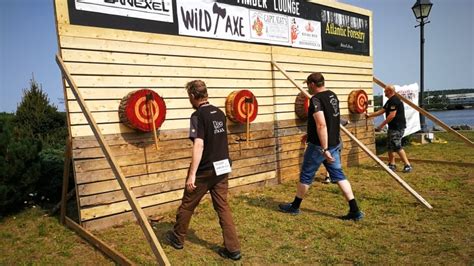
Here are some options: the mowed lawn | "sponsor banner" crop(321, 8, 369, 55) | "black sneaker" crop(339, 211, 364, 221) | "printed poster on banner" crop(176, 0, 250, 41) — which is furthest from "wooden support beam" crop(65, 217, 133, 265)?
"sponsor banner" crop(321, 8, 369, 55)

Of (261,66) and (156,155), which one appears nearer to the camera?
(156,155)

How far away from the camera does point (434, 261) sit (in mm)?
3639

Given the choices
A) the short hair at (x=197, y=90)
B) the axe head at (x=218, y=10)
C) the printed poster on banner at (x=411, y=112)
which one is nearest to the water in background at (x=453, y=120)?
the printed poster on banner at (x=411, y=112)

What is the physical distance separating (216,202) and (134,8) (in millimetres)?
3150

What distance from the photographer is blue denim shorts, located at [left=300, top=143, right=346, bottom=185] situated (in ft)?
16.3

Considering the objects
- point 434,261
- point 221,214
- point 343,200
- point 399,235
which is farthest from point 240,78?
point 434,261

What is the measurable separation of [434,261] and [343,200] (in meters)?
2.37

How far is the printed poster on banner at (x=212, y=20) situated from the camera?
5789 mm

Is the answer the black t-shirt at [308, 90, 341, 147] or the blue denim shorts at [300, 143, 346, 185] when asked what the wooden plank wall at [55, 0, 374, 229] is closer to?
the blue denim shorts at [300, 143, 346, 185]

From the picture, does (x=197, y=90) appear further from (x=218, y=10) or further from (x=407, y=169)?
(x=407, y=169)

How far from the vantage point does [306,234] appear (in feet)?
15.0

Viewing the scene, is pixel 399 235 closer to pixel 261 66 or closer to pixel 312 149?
pixel 312 149

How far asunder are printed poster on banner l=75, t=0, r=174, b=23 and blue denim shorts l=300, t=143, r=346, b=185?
3004 mm

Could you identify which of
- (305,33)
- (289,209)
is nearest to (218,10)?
(305,33)
